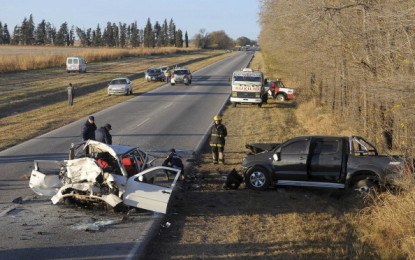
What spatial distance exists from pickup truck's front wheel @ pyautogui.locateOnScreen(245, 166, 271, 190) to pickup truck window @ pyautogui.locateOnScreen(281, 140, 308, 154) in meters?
0.75

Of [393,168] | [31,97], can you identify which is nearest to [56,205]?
[393,168]

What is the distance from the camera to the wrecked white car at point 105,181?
1029 centimetres

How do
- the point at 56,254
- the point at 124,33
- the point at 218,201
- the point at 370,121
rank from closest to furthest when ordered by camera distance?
the point at 56,254
the point at 218,201
the point at 370,121
the point at 124,33

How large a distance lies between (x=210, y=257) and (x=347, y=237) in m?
3.02

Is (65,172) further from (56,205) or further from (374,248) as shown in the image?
(374,248)

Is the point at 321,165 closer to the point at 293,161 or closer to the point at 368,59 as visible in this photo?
the point at 293,161

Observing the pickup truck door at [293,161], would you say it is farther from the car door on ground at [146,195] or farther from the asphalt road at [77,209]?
the asphalt road at [77,209]

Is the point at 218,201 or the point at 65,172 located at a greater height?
the point at 65,172

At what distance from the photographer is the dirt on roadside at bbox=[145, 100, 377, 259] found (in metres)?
8.78

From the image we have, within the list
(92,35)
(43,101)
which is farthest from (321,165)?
(92,35)

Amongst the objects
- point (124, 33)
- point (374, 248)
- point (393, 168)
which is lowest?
point (374, 248)

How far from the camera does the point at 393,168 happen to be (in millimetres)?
11727

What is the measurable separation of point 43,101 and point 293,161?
1007 inches

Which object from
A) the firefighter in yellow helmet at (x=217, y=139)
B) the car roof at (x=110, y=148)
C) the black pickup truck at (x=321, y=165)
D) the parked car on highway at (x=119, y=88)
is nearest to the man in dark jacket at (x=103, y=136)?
the car roof at (x=110, y=148)
